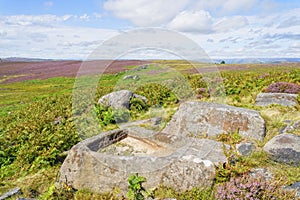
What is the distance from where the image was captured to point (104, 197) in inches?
281

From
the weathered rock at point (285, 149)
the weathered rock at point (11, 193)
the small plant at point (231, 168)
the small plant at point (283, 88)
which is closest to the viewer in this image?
the small plant at point (231, 168)

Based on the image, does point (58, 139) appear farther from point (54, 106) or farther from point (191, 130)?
point (54, 106)

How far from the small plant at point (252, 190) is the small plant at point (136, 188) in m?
1.81

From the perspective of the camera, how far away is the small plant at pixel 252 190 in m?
6.12

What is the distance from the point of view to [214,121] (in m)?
10.6

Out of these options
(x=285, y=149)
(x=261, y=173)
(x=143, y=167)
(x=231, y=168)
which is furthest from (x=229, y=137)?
(x=143, y=167)

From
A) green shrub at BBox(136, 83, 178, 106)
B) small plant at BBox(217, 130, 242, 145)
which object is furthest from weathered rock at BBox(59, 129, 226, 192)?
green shrub at BBox(136, 83, 178, 106)

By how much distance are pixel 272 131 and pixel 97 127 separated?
7.84 meters

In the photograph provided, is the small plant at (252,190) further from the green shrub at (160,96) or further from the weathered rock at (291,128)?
the green shrub at (160,96)

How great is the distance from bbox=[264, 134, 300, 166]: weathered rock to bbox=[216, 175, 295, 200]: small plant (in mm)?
1876

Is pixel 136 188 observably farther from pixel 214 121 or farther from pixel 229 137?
pixel 214 121

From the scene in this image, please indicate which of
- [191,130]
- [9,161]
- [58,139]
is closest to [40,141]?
[58,139]

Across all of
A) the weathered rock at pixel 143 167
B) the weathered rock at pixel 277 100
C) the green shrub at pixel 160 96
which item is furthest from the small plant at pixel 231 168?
the green shrub at pixel 160 96

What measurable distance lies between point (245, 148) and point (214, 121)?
74.2 inches
